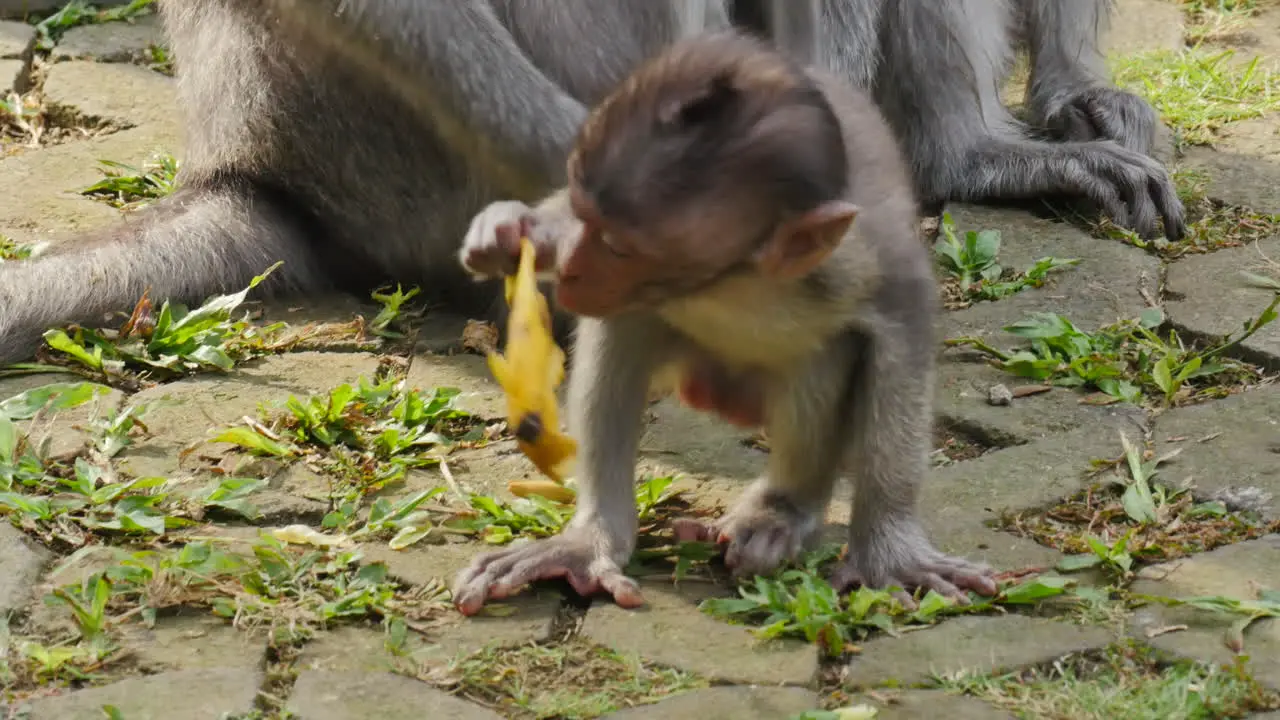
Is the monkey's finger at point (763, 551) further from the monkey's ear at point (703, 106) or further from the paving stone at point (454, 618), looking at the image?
the monkey's ear at point (703, 106)

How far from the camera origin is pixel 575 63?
483 centimetres

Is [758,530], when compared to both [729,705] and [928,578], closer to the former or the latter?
[928,578]

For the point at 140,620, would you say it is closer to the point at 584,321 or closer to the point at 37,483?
the point at 37,483

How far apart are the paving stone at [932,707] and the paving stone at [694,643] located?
0.54 feet

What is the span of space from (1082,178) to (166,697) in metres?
3.57

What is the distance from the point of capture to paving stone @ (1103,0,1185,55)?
715cm

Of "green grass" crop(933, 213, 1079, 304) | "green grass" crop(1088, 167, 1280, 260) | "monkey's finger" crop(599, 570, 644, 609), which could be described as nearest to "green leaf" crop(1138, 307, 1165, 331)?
"green grass" crop(933, 213, 1079, 304)

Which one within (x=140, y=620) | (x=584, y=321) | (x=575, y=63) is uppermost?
(x=575, y=63)

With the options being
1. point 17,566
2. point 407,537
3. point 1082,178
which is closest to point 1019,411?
point 1082,178

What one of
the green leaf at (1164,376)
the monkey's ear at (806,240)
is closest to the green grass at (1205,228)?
the green leaf at (1164,376)

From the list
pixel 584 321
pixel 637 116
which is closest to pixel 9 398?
pixel 584 321

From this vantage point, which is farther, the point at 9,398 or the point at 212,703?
the point at 9,398

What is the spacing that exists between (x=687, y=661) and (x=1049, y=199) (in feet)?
9.81

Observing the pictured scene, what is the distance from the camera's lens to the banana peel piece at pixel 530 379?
346 cm
